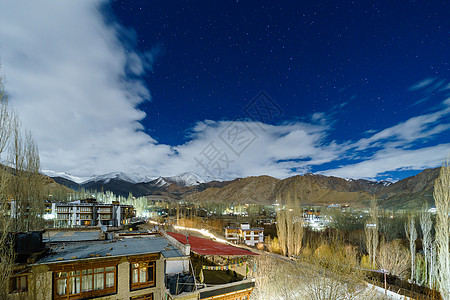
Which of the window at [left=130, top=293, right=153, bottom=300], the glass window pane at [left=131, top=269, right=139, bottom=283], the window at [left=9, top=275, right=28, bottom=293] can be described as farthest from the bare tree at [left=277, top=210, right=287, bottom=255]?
the window at [left=9, top=275, right=28, bottom=293]

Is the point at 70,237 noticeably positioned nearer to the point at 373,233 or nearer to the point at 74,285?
the point at 74,285

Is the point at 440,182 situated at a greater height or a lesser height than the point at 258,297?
greater

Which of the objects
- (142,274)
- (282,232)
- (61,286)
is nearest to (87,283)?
(61,286)

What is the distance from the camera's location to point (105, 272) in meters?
11.9

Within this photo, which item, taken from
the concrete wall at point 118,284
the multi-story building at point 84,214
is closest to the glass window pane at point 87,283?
the concrete wall at point 118,284

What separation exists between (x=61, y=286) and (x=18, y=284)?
5.49 feet

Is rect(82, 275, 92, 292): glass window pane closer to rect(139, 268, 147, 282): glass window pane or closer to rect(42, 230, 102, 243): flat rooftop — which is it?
rect(139, 268, 147, 282): glass window pane

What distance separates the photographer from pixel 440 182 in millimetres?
18797

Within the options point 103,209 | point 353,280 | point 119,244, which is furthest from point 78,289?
point 103,209

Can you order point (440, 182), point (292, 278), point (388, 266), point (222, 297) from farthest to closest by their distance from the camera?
point (388, 266) < point (292, 278) < point (440, 182) < point (222, 297)

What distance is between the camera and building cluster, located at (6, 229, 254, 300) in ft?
34.4

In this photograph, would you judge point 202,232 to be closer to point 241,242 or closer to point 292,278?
point 241,242

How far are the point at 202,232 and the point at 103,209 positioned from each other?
25.0 meters

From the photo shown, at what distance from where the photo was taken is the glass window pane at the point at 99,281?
1188 cm
